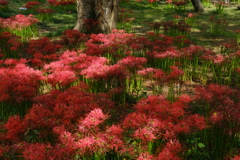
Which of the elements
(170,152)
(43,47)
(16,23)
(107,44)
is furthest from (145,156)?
(16,23)

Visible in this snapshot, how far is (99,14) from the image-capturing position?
6941mm

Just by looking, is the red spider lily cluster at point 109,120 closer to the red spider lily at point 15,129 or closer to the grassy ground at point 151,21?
the red spider lily at point 15,129

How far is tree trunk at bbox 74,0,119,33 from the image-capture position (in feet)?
22.1

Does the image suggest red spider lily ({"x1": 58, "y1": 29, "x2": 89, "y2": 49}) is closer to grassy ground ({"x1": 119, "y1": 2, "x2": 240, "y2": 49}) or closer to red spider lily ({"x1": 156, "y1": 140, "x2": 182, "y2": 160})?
grassy ground ({"x1": 119, "y1": 2, "x2": 240, "y2": 49})

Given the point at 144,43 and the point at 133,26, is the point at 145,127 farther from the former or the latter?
the point at 133,26

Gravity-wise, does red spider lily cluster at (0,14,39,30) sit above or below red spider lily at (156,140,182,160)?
above

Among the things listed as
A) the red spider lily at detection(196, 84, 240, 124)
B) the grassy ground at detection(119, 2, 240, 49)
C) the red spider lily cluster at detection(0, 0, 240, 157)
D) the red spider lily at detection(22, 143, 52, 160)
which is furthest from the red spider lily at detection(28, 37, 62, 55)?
the grassy ground at detection(119, 2, 240, 49)

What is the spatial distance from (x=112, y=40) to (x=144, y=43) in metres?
0.80

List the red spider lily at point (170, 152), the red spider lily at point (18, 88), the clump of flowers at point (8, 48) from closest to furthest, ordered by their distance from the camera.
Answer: the red spider lily at point (170, 152) → the red spider lily at point (18, 88) → the clump of flowers at point (8, 48)

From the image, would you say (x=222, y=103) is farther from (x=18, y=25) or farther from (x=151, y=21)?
(x=151, y=21)

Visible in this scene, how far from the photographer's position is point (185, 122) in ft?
8.13

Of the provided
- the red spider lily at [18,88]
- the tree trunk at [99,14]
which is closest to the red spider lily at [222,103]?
the red spider lily at [18,88]

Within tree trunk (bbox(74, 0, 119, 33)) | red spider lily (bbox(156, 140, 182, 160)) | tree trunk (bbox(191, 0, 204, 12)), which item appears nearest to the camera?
red spider lily (bbox(156, 140, 182, 160))

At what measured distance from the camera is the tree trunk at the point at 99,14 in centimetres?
674
